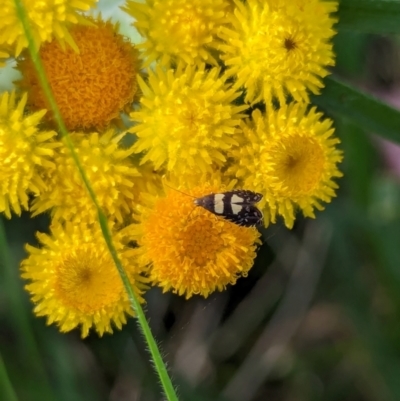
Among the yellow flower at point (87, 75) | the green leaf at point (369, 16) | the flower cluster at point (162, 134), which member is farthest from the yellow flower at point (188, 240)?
the green leaf at point (369, 16)

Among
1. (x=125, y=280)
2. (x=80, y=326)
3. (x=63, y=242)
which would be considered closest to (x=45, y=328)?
(x=80, y=326)

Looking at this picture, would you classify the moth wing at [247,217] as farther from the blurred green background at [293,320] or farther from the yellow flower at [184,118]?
the blurred green background at [293,320]

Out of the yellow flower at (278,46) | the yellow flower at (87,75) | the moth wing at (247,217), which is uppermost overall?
the yellow flower at (278,46)

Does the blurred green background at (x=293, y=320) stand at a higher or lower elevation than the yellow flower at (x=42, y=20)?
lower

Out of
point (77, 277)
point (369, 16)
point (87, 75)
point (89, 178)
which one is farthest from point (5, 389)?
point (369, 16)

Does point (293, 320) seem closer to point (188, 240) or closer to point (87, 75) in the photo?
point (188, 240)

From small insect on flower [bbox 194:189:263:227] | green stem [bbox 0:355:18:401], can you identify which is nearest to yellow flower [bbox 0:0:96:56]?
small insect on flower [bbox 194:189:263:227]

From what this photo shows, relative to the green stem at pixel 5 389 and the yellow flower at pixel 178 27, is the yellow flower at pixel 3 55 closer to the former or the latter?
the yellow flower at pixel 178 27

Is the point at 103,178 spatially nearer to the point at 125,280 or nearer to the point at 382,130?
the point at 125,280

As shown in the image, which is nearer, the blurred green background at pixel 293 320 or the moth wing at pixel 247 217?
the moth wing at pixel 247 217
